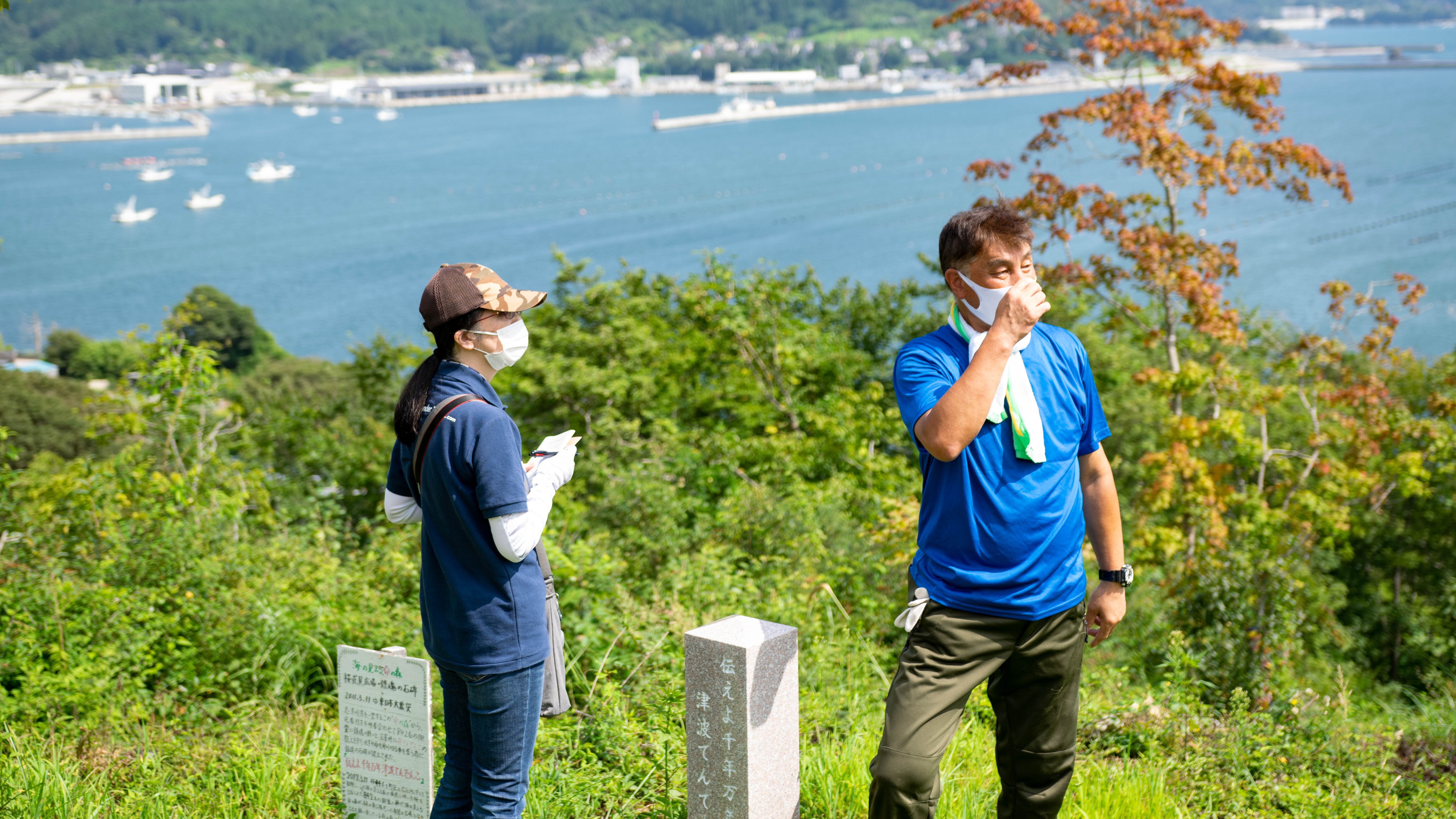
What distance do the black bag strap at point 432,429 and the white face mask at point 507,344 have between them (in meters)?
0.12

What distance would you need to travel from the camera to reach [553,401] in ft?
33.0

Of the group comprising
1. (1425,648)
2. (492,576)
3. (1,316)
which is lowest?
(1,316)

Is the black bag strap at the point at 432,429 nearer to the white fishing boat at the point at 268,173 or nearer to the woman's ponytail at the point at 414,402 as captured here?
Result: the woman's ponytail at the point at 414,402

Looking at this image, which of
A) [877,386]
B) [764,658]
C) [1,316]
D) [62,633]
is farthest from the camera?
[1,316]

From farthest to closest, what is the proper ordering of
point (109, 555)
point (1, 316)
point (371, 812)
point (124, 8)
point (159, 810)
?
1. point (124, 8)
2. point (1, 316)
3. point (109, 555)
4. point (159, 810)
5. point (371, 812)

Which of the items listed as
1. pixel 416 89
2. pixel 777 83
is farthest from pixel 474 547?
pixel 416 89

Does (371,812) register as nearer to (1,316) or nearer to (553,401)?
(553,401)

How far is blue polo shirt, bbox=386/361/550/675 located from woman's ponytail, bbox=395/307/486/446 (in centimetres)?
2

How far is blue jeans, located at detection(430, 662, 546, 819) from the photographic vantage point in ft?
A: 7.05

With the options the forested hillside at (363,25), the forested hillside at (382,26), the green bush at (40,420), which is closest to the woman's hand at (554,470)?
the green bush at (40,420)

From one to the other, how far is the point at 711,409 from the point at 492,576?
8151mm

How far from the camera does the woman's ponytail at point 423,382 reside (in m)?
2.12

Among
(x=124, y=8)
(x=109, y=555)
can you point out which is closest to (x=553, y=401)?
(x=109, y=555)

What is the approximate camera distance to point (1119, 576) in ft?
7.91
